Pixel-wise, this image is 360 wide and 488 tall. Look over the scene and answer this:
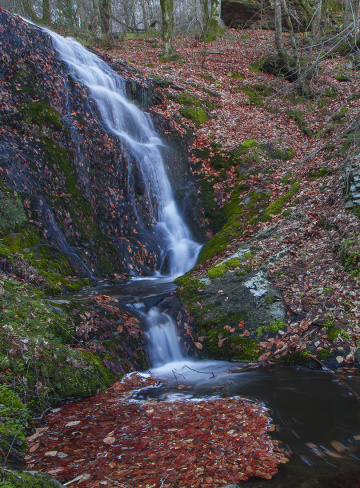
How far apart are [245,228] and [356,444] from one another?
5715 millimetres

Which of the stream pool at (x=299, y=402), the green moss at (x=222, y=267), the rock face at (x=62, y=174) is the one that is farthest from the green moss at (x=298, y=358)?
the rock face at (x=62, y=174)

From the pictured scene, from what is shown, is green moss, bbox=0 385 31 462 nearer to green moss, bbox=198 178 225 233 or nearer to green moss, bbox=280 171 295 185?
green moss, bbox=198 178 225 233

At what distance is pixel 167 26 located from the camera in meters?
16.3

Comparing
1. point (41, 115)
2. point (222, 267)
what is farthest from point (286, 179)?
point (41, 115)

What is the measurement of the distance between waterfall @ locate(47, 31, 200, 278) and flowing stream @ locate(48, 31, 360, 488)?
0.04m

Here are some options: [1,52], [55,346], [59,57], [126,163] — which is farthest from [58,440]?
[59,57]

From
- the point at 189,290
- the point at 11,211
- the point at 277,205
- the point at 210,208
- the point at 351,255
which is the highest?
the point at 11,211

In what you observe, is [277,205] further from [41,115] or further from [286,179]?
[41,115]

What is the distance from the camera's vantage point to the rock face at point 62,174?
7414 mm

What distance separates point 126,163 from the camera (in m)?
9.91

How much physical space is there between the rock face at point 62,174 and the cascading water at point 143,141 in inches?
14.5

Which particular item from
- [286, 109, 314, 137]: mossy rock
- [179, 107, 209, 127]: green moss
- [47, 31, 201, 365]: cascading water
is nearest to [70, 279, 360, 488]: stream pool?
[47, 31, 201, 365]: cascading water

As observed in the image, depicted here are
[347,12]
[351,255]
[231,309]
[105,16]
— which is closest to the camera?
[351,255]

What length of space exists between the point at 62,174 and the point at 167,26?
12020 mm
